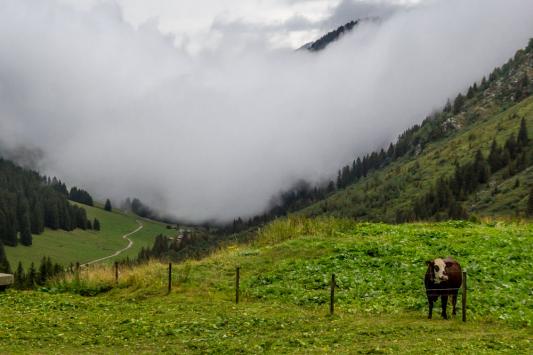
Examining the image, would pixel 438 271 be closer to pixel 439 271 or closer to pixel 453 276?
pixel 439 271

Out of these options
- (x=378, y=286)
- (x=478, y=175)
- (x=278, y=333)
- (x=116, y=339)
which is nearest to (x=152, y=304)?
(x=116, y=339)

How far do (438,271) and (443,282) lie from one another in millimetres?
478

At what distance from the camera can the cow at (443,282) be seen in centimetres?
2355

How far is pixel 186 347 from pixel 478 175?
192796mm

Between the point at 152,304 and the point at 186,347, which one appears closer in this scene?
the point at 186,347

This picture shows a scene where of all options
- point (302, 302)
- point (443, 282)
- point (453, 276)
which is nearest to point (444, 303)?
point (443, 282)

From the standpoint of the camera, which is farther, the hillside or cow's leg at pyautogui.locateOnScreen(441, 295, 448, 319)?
cow's leg at pyautogui.locateOnScreen(441, 295, 448, 319)

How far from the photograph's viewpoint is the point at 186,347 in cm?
1972

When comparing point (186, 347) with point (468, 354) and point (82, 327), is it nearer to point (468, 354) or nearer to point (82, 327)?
point (82, 327)

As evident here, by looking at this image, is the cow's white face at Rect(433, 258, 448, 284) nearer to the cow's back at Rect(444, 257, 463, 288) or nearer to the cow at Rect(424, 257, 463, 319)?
the cow at Rect(424, 257, 463, 319)

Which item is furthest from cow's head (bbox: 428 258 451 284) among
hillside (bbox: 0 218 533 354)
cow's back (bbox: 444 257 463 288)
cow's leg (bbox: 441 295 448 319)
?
hillside (bbox: 0 218 533 354)

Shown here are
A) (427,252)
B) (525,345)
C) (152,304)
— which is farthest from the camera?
(427,252)

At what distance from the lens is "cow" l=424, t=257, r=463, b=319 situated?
77.3 ft

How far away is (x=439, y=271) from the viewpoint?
23.7m
